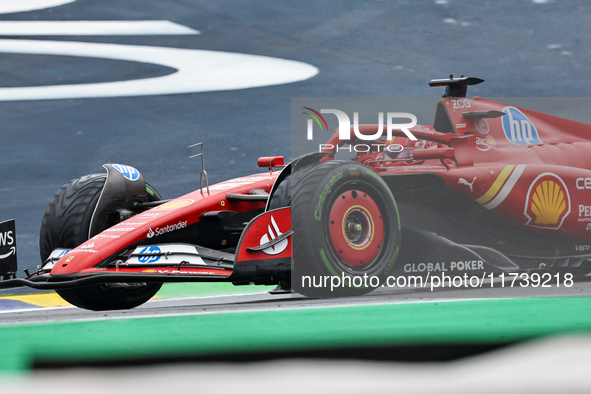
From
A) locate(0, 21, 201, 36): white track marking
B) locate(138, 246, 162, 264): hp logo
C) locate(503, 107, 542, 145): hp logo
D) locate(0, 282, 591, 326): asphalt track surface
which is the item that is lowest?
locate(0, 282, 591, 326): asphalt track surface

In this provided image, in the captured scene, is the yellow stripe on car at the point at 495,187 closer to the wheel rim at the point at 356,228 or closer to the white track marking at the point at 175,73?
the wheel rim at the point at 356,228

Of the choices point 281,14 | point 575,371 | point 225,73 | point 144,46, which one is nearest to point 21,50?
point 144,46

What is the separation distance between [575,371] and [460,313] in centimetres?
50

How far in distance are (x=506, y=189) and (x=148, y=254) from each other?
218 cm

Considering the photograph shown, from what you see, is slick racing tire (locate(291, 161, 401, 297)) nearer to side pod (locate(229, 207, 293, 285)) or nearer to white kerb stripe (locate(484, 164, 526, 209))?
side pod (locate(229, 207, 293, 285))

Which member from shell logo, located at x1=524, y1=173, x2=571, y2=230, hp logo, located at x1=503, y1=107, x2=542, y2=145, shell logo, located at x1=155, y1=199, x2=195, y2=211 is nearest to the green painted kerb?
shell logo, located at x1=524, y1=173, x2=571, y2=230

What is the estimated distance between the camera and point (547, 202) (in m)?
3.90

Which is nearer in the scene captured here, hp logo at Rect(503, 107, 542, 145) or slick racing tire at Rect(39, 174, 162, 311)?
hp logo at Rect(503, 107, 542, 145)

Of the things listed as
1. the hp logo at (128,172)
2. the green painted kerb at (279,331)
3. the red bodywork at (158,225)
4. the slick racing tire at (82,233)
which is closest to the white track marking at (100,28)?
the hp logo at (128,172)

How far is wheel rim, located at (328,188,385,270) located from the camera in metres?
3.35

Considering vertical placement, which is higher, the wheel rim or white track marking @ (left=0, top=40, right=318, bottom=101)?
white track marking @ (left=0, top=40, right=318, bottom=101)

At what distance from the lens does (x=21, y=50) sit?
10.2 m

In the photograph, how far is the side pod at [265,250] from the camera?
3439mm

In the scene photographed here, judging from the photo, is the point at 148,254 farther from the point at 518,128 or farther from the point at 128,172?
the point at 518,128
